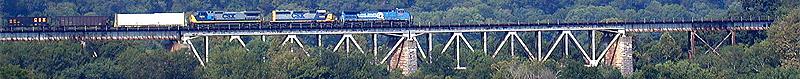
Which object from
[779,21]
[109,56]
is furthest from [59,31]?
[779,21]

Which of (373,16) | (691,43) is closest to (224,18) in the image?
(373,16)

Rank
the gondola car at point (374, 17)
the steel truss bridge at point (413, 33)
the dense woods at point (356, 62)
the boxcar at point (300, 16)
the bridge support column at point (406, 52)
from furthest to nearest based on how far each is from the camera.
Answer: the gondola car at point (374, 17) < the boxcar at point (300, 16) < the bridge support column at point (406, 52) < the steel truss bridge at point (413, 33) < the dense woods at point (356, 62)

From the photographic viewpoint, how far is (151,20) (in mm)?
97250

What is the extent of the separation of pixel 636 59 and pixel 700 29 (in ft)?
15.5

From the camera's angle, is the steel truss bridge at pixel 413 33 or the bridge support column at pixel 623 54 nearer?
the steel truss bridge at pixel 413 33

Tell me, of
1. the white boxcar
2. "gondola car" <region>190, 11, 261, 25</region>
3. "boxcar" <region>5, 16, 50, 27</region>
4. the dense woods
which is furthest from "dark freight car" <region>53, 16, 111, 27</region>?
"gondola car" <region>190, 11, 261, 25</region>

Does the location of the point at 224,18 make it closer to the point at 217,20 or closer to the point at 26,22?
the point at 217,20

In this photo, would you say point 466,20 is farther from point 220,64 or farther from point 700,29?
point 220,64

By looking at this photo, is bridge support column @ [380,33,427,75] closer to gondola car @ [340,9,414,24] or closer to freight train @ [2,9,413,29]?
freight train @ [2,9,413,29]

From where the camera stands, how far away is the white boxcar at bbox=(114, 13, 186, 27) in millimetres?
96875

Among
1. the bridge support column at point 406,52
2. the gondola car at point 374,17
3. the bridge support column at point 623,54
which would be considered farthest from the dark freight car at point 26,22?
the bridge support column at point 623,54

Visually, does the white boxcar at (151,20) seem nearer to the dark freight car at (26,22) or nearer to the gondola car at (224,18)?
the gondola car at (224,18)

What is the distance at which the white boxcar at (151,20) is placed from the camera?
96875 millimetres

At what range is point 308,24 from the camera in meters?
98.7
